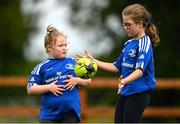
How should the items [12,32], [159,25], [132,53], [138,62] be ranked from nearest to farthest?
[138,62] < [132,53] < [159,25] < [12,32]

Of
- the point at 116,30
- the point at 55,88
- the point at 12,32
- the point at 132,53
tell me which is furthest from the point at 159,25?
the point at 12,32

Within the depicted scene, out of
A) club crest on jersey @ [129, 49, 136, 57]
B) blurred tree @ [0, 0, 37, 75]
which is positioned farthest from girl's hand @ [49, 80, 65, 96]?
blurred tree @ [0, 0, 37, 75]

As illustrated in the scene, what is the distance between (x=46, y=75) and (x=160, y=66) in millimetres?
11744

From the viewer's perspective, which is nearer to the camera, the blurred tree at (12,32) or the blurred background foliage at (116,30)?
the blurred background foliage at (116,30)

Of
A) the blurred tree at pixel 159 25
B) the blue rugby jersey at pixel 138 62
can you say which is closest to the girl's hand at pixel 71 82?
the blue rugby jersey at pixel 138 62

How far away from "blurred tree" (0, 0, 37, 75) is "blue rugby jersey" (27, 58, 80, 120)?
85.8ft

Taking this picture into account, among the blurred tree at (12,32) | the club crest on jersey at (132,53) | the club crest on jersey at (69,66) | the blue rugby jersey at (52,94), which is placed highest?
the club crest on jersey at (132,53)

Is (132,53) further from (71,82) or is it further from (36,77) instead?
(36,77)

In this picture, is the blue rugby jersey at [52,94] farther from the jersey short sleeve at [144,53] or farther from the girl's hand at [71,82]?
the jersey short sleeve at [144,53]

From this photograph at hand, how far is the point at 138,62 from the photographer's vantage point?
718 centimetres

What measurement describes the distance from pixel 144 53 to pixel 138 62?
118mm

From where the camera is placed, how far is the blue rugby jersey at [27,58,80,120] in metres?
7.30

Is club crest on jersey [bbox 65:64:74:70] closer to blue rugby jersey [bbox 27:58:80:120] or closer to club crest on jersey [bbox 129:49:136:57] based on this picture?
blue rugby jersey [bbox 27:58:80:120]

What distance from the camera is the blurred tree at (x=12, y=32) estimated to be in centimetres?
3431
